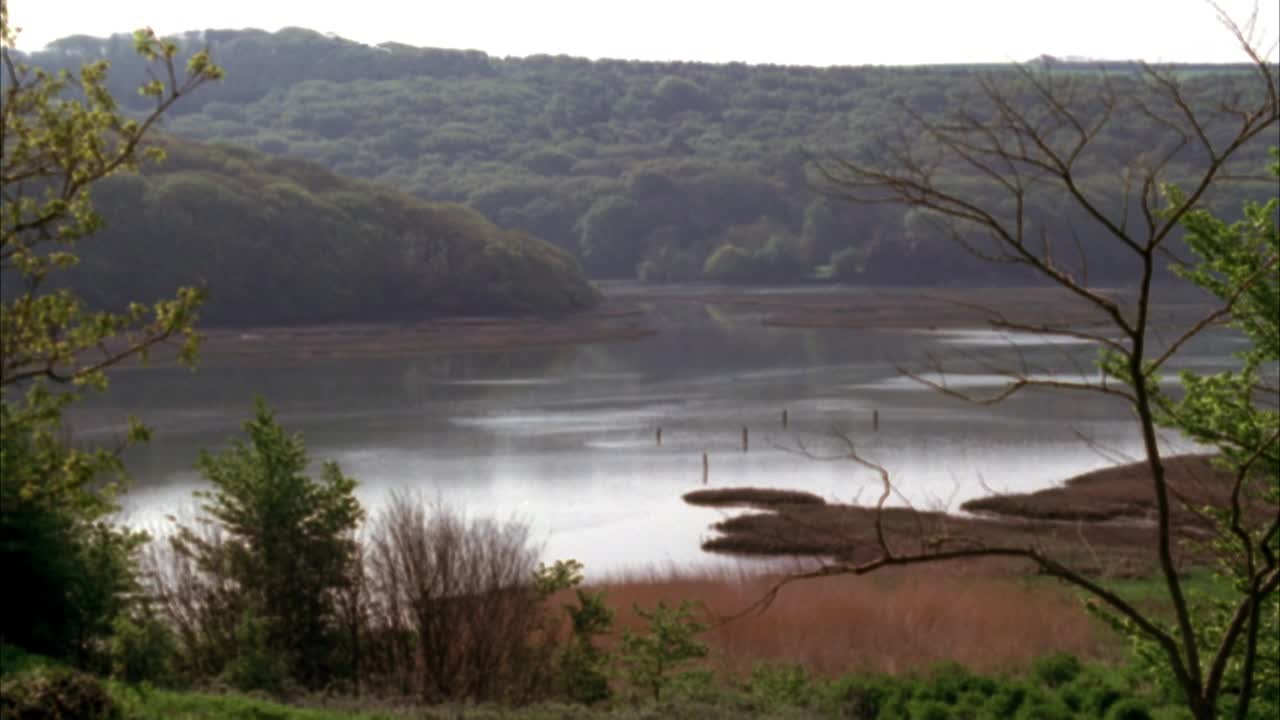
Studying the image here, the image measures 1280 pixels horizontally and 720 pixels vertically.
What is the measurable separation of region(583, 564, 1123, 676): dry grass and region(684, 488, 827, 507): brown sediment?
30.0 ft

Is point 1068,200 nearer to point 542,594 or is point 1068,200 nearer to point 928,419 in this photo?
point 928,419

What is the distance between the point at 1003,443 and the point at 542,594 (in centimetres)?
2986

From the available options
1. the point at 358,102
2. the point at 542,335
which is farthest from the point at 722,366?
the point at 358,102

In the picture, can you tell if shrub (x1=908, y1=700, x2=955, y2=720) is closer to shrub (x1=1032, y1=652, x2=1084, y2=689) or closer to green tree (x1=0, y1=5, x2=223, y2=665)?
shrub (x1=1032, y1=652, x2=1084, y2=689)

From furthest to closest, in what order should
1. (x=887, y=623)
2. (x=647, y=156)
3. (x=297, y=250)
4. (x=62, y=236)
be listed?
1. (x=647, y=156)
2. (x=297, y=250)
3. (x=887, y=623)
4. (x=62, y=236)

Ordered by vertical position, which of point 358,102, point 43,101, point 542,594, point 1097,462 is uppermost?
point 358,102

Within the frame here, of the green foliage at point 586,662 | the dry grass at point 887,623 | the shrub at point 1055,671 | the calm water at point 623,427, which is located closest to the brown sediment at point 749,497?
the calm water at point 623,427

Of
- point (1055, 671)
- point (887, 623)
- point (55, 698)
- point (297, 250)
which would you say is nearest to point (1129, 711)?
point (1055, 671)

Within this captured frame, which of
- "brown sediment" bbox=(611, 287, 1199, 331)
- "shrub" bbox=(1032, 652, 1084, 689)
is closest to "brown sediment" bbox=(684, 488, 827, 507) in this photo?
"shrub" bbox=(1032, 652, 1084, 689)

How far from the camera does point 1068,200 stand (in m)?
112

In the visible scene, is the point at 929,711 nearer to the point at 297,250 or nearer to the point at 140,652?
the point at 140,652

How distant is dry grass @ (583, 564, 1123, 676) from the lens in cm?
1948

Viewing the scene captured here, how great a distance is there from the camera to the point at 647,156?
541 feet

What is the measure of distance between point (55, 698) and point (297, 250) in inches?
3336
